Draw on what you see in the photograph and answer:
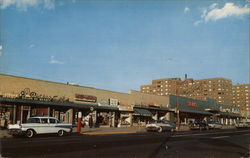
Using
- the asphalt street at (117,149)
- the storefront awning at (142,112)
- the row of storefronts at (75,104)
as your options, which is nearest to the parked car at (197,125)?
the row of storefronts at (75,104)

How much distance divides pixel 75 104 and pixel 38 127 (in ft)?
45.1

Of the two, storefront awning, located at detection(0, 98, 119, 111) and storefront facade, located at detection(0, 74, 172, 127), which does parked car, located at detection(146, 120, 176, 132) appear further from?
storefront awning, located at detection(0, 98, 119, 111)

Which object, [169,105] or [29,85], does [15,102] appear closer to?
[29,85]

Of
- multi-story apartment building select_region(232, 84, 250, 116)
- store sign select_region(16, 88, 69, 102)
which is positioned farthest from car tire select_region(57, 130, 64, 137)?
multi-story apartment building select_region(232, 84, 250, 116)

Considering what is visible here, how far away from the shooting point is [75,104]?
34.2 meters

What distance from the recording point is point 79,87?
1430 inches

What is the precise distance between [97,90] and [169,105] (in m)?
22.9

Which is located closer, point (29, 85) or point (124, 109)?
point (29, 85)

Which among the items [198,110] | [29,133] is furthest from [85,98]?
[198,110]

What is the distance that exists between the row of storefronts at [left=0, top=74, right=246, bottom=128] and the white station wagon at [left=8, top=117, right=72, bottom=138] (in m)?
6.92

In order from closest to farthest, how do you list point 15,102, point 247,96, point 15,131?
point 15,131
point 15,102
point 247,96

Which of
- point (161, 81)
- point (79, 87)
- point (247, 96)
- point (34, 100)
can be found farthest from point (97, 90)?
point (247, 96)

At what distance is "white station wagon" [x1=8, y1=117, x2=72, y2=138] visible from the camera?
19.5 metres

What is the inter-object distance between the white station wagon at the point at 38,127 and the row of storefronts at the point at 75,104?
Result: 6.92m
